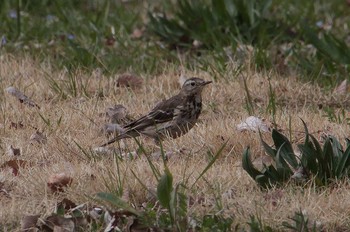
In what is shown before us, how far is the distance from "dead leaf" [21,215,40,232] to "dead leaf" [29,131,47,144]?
1.64m

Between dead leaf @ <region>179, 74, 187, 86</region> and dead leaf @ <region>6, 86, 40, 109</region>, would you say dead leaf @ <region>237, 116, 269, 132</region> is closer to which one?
dead leaf @ <region>179, 74, 187, 86</region>

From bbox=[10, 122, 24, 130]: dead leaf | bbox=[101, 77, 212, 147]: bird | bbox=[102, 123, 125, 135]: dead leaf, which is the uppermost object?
bbox=[10, 122, 24, 130]: dead leaf

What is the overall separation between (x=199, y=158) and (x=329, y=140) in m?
0.99

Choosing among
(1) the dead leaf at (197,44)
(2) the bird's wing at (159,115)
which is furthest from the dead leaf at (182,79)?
(1) the dead leaf at (197,44)

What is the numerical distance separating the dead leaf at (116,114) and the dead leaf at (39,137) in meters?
0.73

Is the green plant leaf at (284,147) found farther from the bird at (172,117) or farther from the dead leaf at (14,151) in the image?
the dead leaf at (14,151)

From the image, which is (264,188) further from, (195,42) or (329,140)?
(195,42)

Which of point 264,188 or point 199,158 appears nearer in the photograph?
point 264,188

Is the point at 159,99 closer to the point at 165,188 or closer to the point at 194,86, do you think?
the point at 194,86

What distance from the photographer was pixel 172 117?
25.5 feet

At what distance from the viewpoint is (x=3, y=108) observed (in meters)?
8.09

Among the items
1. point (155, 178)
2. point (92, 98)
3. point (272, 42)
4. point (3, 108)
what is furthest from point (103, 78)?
point (155, 178)

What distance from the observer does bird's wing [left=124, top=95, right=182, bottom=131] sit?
758cm

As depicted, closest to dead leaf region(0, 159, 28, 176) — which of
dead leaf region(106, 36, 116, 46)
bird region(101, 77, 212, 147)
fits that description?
bird region(101, 77, 212, 147)
